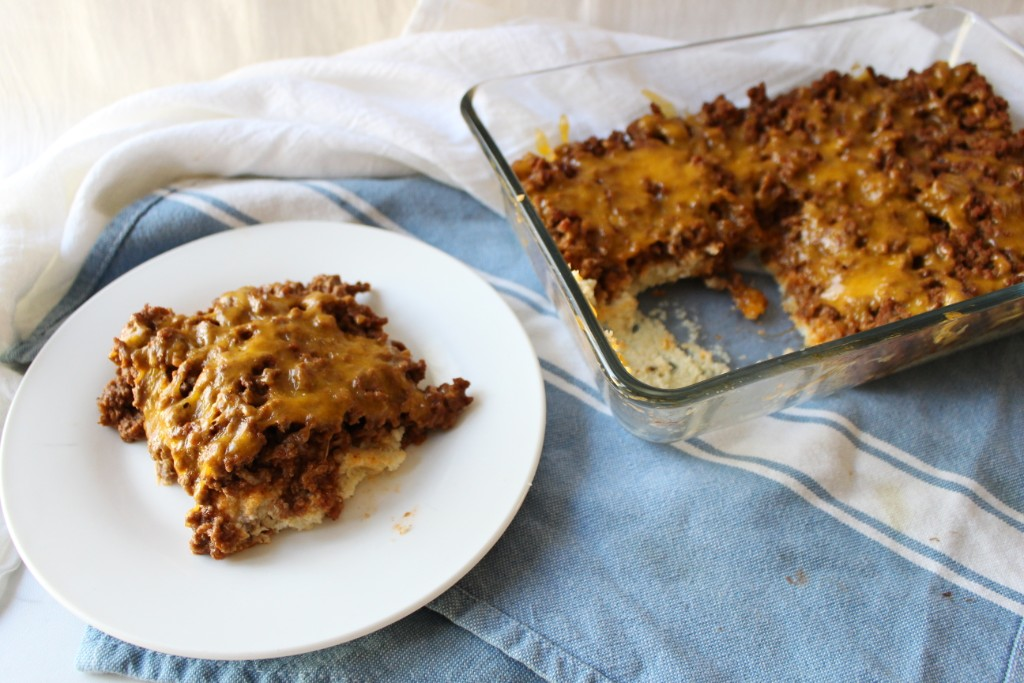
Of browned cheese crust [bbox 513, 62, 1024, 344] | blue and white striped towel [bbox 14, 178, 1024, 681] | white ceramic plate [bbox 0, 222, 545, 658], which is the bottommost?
blue and white striped towel [bbox 14, 178, 1024, 681]

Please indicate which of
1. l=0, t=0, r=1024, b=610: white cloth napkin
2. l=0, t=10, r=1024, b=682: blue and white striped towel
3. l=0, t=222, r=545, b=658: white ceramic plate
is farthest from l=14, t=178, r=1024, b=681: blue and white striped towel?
l=0, t=0, r=1024, b=610: white cloth napkin

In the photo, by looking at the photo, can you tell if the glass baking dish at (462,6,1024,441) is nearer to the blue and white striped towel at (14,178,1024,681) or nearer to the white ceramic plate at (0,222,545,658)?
the blue and white striped towel at (14,178,1024,681)

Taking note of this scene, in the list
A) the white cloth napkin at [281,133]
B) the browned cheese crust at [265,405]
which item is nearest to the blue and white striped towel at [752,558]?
the browned cheese crust at [265,405]

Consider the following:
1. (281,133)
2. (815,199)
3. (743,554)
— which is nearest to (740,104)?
(815,199)

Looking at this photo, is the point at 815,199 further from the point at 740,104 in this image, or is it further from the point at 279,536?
the point at 279,536

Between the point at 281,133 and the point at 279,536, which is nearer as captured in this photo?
the point at 279,536

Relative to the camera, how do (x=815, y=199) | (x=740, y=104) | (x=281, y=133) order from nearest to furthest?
(x=815, y=199) → (x=281, y=133) → (x=740, y=104)

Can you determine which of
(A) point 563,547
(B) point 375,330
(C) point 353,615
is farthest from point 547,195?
(C) point 353,615
